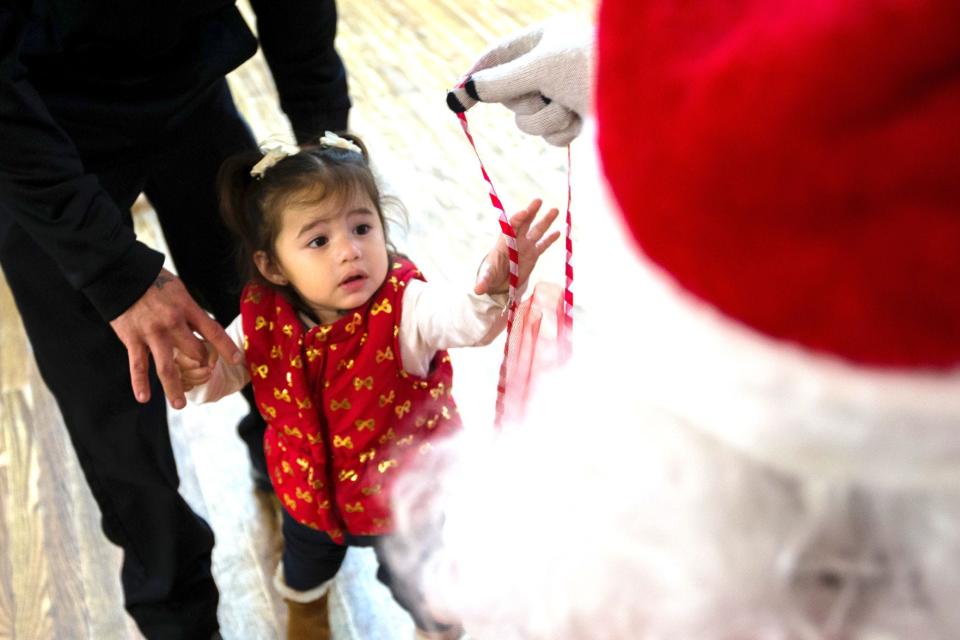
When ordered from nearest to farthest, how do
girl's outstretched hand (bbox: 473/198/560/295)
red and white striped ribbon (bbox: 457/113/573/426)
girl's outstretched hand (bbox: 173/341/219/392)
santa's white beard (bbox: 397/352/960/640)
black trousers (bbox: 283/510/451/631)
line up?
santa's white beard (bbox: 397/352/960/640), red and white striped ribbon (bbox: 457/113/573/426), girl's outstretched hand (bbox: 473/198/560/295), girl's outstretched hand (bbox: 173/341/219/392), black trousers (bbox: 283/510/451/631)

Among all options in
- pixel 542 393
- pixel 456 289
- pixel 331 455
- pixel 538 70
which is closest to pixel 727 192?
pixel 542 393


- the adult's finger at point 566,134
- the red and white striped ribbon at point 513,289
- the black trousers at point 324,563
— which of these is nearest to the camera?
the red and white striped ribbon at point 513,289

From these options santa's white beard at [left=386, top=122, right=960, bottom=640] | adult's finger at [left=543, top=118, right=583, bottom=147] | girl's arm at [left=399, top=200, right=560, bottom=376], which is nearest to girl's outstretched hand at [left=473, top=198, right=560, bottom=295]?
girl's arm at [left=399, top=200, right=560, bottom=376]

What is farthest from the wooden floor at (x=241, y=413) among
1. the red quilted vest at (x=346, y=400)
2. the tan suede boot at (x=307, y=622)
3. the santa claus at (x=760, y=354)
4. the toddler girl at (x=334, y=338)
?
the santa claus at (x=760, y=354)

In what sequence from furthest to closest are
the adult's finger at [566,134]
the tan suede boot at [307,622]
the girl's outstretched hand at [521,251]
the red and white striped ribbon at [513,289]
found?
the tan suede boot at [307,622]
the girl's outstretched hand at [521,251]
the adult's finger at [566,134]
the red and white striped ribbon at [513,289]

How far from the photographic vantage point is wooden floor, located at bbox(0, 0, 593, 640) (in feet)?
5.05

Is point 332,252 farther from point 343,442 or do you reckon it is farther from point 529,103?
point 529,103

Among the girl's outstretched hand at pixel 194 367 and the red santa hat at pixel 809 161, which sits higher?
the red santa hat at pixel 809 161

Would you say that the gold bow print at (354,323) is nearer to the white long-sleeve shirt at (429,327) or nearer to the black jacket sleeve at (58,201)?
the white long-sleeve shirt at (429,327)

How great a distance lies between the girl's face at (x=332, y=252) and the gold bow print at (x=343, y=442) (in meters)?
0.17

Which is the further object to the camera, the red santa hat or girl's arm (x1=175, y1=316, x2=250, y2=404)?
girl's arm (x1=175, y1=316, x2=250, y2=404)

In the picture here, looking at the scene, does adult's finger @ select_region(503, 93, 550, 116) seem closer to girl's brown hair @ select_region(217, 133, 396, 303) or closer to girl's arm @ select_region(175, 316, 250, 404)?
girl's brown hair @ select_region(217, 133, 396, 303)

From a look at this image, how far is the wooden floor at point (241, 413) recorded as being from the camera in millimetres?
1539

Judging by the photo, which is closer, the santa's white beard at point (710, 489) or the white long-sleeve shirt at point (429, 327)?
the santa's white beard at point (710, 489)
